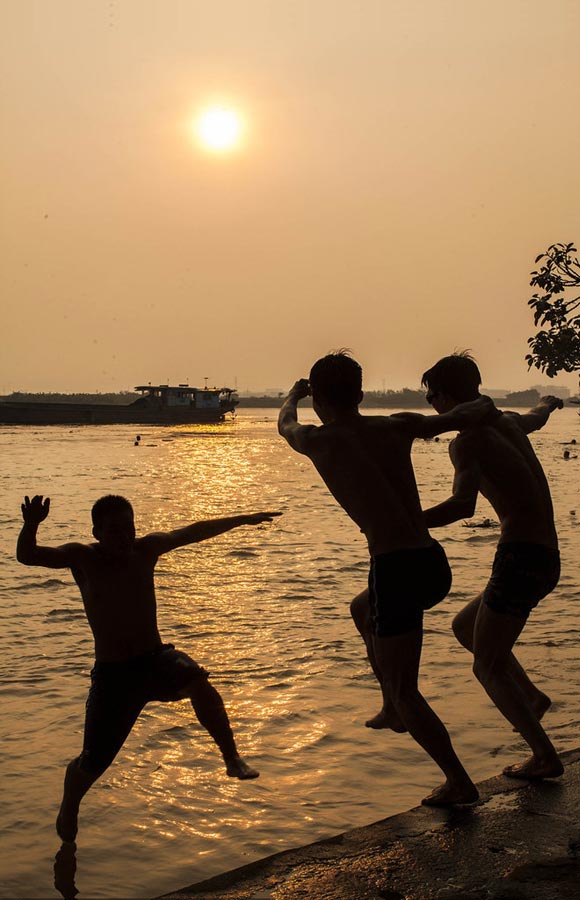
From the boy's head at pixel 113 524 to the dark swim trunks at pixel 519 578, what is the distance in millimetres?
1496

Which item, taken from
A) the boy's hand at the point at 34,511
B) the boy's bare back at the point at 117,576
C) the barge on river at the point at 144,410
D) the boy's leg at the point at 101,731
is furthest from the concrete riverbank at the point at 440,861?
the barge on river at the point at 144,410

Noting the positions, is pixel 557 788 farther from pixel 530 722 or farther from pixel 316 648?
pixel 316 648

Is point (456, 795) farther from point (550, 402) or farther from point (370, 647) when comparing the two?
point (550, 402)

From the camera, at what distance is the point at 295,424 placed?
402 centimetres

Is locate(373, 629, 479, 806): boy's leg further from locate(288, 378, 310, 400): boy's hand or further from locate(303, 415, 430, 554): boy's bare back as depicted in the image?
locate(288, 378, 310, 400): boy's hand

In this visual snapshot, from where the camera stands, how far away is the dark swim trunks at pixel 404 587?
359 centimetres

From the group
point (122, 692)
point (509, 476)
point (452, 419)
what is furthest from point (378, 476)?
point (122, 692)

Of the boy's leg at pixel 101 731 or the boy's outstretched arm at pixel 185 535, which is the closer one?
the boy's leg at pixel 101 731

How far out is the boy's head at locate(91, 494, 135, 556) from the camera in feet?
11.8

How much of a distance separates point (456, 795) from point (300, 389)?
1742mm

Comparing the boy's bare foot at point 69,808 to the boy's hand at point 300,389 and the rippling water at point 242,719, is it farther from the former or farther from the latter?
the boy's hand at point 300,389

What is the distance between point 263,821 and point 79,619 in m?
4.81

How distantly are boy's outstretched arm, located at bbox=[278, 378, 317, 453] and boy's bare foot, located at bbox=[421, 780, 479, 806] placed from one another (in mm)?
1427

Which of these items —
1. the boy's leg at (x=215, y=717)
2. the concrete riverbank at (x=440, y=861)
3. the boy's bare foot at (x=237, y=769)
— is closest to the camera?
the concrete riverbank at (x=440, y=861)
